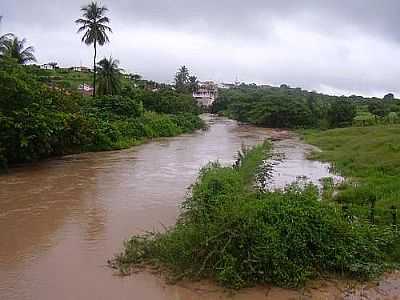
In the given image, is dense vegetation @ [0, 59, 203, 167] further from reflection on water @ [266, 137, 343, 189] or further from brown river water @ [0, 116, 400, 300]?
reflection on water @ [266, 137, 343, 189]

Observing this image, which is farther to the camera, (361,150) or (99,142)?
(99,142)

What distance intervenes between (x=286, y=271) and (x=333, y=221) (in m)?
1.30

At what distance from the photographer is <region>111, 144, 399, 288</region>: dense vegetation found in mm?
7262

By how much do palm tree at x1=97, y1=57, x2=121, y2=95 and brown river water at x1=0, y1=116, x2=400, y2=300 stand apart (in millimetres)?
19396

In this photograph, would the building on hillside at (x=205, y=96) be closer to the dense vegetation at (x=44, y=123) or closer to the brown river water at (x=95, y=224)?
the dense vegetation at (x=44, y=123)

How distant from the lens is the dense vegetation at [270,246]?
726cm

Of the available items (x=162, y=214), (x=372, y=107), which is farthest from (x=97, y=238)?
(x=372, y=107)

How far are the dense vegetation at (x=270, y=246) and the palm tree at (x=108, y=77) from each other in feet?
115

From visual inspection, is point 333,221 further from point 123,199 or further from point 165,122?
point 165,122

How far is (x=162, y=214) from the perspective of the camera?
40.2 feet

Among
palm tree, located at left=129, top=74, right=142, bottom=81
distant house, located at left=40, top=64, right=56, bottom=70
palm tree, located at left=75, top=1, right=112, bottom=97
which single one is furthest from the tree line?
palm tree, located at left=129, top=74, right=142, bottom=81

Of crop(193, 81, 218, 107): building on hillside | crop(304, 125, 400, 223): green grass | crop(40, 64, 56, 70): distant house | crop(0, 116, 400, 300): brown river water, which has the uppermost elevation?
crop(40, 64, 56, 70): distant house

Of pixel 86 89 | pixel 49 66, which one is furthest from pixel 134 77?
pixel 86 89

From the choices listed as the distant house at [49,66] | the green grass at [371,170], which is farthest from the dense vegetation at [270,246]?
the distant house at [49,66]
